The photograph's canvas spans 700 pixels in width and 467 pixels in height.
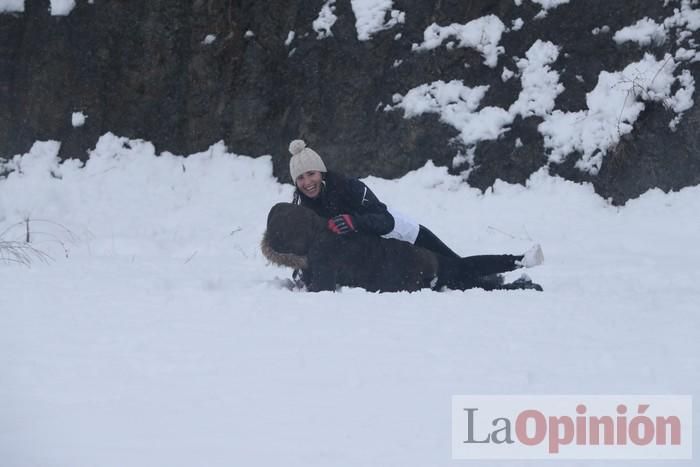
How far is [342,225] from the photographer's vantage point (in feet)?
16.4

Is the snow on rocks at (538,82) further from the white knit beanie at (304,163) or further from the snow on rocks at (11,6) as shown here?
the snow on rocks at (11,6)

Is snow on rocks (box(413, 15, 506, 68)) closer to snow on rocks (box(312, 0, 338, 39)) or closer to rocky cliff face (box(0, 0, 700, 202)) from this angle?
rocky cliff face (box(0, 0, 700, 202))

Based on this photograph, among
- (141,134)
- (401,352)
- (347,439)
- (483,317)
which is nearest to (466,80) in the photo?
(141,134)

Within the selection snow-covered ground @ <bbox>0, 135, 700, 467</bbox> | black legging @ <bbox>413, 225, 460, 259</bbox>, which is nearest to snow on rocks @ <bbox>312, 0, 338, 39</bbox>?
snow-covered ground @ <bbox>0, 135, 700, 467</bbox>

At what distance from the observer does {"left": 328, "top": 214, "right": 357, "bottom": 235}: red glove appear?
501 centimetres

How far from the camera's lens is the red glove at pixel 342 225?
5.01m

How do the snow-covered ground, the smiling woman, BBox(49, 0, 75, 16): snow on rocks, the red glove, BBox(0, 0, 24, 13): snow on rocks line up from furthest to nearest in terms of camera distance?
BBox(0, 0, 24, 13): snow on rocks
BBox(49, 0, 75, 16): snow on rocks
the smiling woman
the red glove
the snow-covered ground

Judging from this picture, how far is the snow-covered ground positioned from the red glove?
0.52 meters

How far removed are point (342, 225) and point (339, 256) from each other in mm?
199

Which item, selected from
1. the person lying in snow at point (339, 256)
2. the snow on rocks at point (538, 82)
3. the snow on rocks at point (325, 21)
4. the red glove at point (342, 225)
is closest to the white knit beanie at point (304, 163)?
the person lying in snow at point (339, 256)

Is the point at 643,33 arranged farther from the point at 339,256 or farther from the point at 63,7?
the point at 63,7

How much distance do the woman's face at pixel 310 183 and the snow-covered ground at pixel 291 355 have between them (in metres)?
0.67

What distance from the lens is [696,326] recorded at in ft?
12.4

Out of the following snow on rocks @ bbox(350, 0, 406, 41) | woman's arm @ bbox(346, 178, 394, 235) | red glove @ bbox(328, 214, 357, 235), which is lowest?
red glove @ bbox(328, 214, 357, 235)
